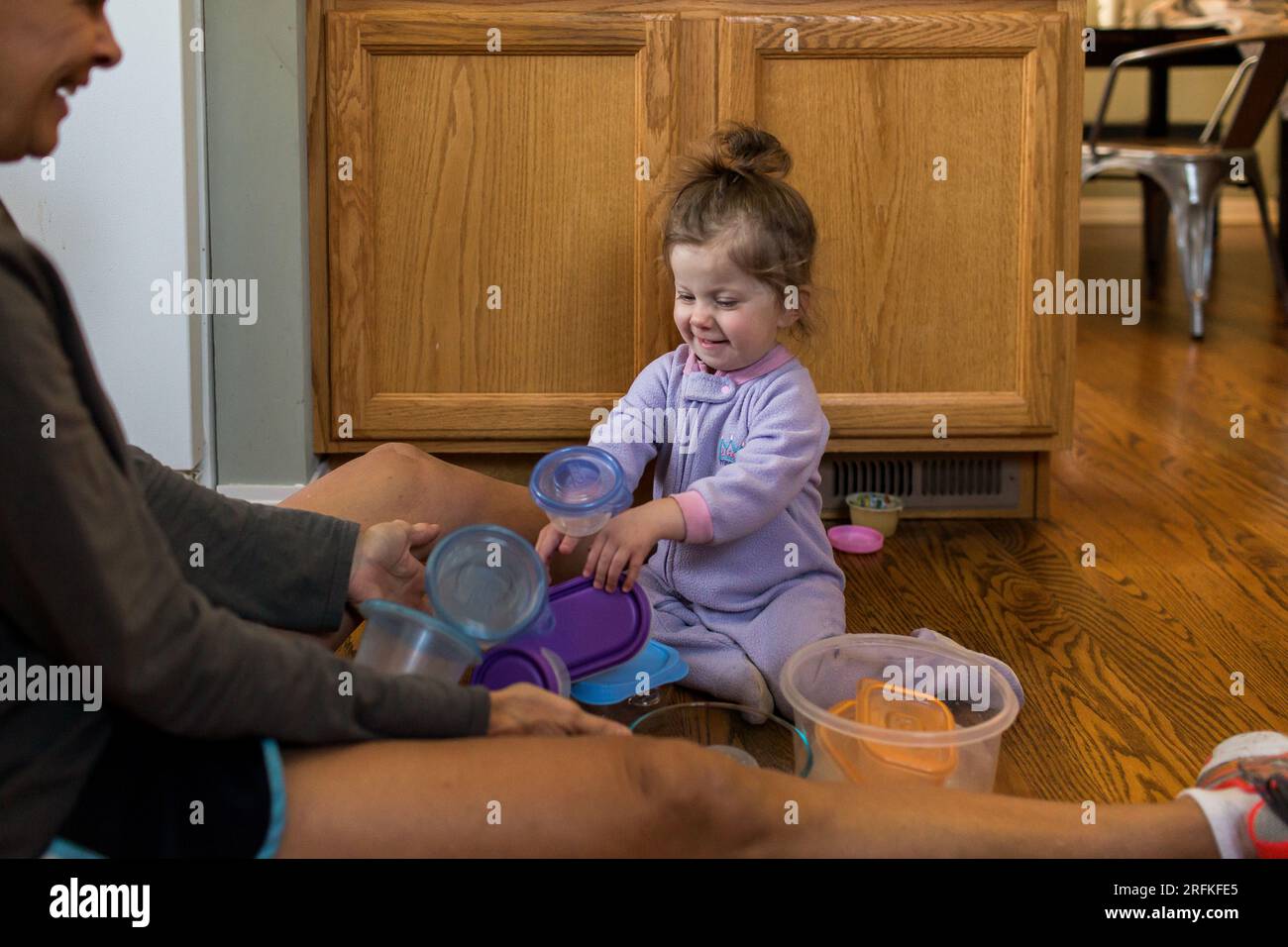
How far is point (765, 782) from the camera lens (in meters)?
0.94

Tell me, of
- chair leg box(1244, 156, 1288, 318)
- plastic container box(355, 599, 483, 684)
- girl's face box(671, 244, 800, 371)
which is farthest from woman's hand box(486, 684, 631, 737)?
chair leg box(1244, 156, 1288, 318)

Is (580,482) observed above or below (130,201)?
below

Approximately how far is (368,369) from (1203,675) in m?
1.15

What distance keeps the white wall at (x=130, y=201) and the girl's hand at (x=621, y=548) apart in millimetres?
734

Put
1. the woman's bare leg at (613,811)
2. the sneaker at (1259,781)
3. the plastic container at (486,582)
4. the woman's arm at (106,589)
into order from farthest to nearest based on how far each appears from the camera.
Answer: the plastic container at (486,582), the sneaker at (1259,781), the woman's bare leg at (613,811), the woman's arm at (106,589)

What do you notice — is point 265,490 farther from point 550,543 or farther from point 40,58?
point 40,58

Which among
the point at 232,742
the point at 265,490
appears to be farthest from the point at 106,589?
the point at 265,490

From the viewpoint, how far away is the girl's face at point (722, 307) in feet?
5.16

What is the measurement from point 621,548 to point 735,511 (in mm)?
164

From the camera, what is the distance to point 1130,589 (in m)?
1.89

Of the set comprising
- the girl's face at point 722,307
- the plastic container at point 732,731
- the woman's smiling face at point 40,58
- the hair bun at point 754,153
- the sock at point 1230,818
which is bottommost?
the plastic container at point 732,731

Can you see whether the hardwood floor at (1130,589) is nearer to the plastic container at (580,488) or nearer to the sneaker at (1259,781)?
the sneaker at (1259,781)

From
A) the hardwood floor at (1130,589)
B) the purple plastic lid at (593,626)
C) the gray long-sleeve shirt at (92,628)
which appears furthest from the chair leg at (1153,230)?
the gray long-sleeve shirt at (92,628)
